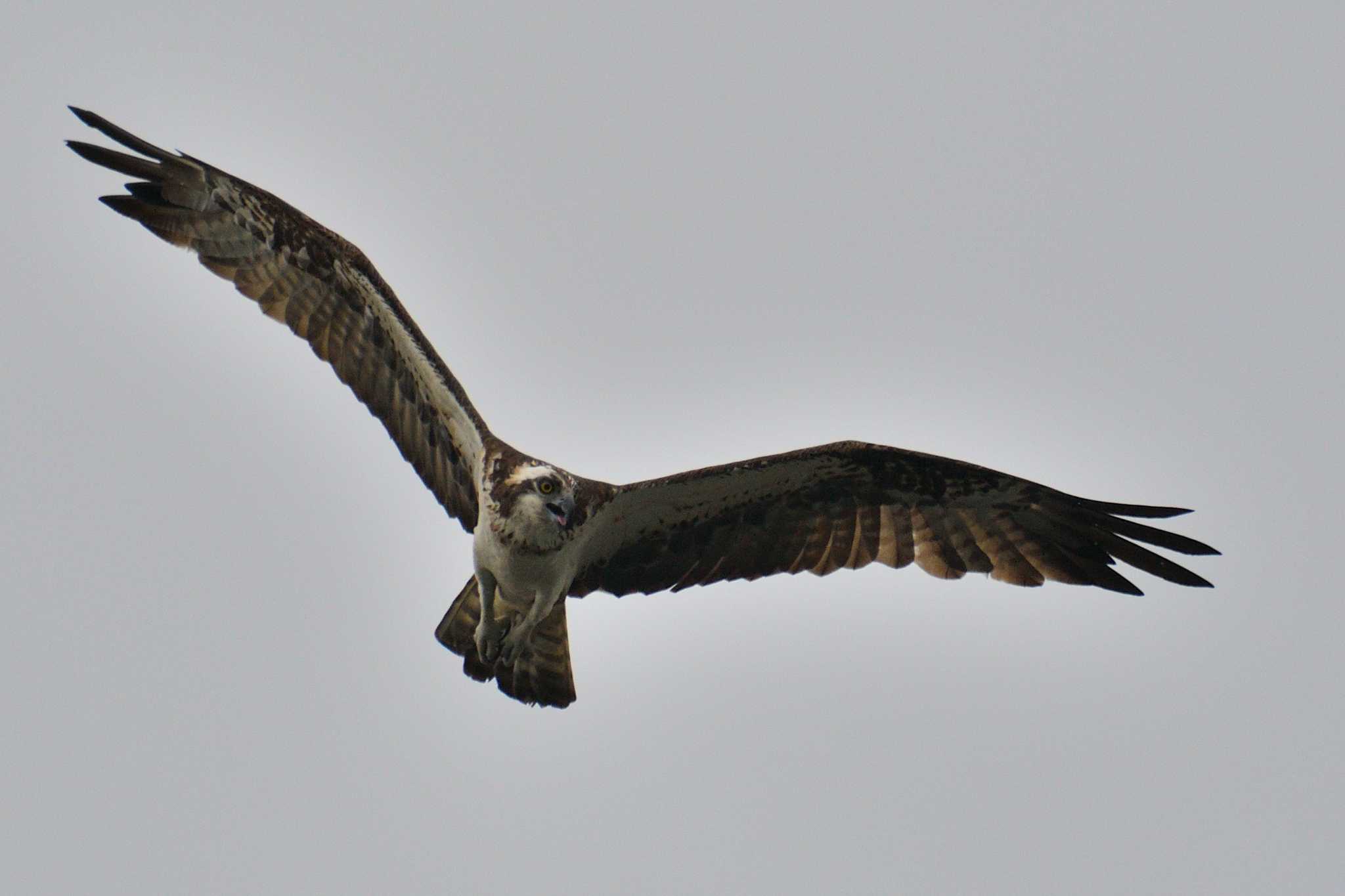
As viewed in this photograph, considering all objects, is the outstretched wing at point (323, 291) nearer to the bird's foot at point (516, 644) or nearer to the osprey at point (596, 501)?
the osprey at point (596, 501)

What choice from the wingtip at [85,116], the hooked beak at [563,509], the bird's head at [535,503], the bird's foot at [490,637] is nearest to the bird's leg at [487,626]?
the bird's foot at [490,637]

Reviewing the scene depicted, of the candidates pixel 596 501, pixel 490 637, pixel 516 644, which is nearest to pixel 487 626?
pixel 490 637

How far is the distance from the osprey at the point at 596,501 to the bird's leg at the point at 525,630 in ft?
0.04

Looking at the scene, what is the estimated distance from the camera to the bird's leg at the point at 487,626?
10.1 m

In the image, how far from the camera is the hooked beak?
9680 mm

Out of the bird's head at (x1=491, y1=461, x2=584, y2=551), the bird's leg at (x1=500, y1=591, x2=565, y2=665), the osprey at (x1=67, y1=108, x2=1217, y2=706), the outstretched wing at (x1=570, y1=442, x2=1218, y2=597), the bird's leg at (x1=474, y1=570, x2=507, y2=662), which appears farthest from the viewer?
the outstretched wing at (x1=570, y1=442, x2=1218, y2=597)

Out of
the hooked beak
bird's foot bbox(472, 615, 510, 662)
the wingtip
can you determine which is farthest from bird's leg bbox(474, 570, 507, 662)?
the wingtip

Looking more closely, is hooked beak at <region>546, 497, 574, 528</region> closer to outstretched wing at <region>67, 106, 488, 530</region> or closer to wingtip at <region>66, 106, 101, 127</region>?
outstretched wing at <region>67, 106, 488, 530</region>

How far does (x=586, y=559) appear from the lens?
1072 centimetres

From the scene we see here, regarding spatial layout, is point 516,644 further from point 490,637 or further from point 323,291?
point 323,291

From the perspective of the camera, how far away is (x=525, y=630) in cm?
1036

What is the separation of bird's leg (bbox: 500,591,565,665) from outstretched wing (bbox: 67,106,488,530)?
31.0 inches

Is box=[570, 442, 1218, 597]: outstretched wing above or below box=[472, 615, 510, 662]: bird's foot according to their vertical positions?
above

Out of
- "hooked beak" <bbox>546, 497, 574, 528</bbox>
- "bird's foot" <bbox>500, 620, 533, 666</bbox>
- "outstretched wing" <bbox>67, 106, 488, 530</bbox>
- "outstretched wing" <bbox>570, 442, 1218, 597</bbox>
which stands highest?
"outstretched wing" <bbox>67, 106, 488, 530</bbox>
